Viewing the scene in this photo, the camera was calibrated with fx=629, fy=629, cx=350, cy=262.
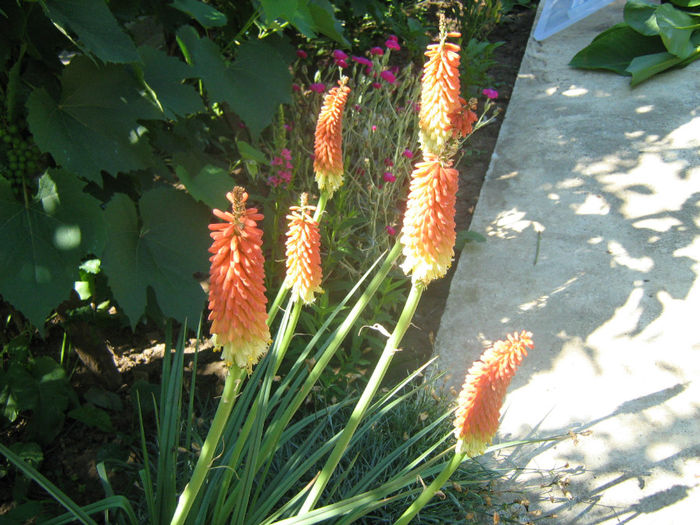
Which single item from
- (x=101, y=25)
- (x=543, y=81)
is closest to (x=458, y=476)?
(x=101, y=25)

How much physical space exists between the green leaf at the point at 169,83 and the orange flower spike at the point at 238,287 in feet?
3.21

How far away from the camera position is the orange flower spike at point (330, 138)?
1.76m

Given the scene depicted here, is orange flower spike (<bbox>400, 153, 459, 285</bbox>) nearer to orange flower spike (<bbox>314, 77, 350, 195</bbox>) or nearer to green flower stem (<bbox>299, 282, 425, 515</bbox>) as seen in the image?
green flower stem (<bbox>299, 282, 425, 515</bbox>)

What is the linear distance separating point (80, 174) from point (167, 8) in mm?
948

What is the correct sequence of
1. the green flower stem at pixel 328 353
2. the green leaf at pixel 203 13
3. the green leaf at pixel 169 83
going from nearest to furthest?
the green flower stem at pixel 328 353 → the green leaf at pixel 169 83 → the green leaf at pixel 203 13

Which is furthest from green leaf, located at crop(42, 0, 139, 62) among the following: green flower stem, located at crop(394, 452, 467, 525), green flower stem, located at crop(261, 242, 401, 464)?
green flower stem, located at crop(394, 452, 467, 525)

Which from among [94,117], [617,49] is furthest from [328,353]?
[617,49]

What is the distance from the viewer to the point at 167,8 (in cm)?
249

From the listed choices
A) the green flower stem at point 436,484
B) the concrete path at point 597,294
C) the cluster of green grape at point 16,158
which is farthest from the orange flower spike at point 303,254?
the concrete path at point 597,294

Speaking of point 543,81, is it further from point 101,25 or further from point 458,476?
point 101,25

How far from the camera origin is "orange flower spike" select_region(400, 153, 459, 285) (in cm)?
138

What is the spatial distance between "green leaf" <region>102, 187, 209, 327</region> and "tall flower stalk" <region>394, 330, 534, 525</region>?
1.01m

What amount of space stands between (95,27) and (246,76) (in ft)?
2.46

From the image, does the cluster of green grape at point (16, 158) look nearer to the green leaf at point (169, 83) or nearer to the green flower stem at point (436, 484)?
the green leaf at point (169, 83)
